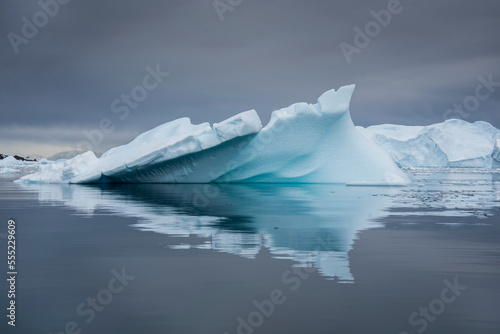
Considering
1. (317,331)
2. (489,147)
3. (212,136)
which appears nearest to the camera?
(317,331)

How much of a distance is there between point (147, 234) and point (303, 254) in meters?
2.58

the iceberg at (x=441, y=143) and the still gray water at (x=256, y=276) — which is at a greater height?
the iceberg at (x=441, y=143)

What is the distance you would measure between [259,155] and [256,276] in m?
16.7

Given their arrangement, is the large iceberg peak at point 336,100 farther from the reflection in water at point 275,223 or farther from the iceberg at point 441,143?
the iceberg at point 441,143

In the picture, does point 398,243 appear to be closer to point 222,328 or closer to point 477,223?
point 477,223

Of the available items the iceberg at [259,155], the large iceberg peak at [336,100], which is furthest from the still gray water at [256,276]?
the large iceberg peak at [336,100]

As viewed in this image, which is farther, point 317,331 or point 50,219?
point 50,219

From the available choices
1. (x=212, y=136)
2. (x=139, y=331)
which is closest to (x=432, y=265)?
(x=139, y=331)

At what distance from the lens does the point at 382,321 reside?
3.68 metres

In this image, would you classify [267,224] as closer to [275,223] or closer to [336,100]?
[275,223]

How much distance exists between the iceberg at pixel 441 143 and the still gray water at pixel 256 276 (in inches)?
2321

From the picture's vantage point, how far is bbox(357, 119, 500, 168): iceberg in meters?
68.6

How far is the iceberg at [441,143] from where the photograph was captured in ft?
225

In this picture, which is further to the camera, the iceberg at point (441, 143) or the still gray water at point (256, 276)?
the iceberg at point (441, 143)
